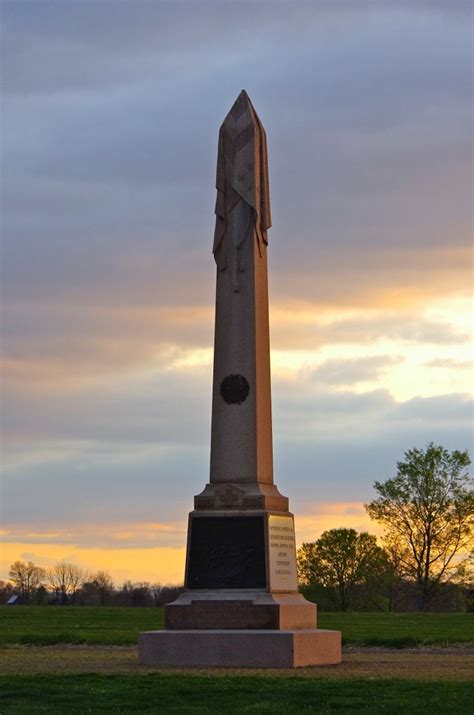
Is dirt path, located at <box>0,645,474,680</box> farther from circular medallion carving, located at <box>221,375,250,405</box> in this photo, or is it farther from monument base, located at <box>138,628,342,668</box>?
circular medallion carving, located at <box>221,375,250,405</box>

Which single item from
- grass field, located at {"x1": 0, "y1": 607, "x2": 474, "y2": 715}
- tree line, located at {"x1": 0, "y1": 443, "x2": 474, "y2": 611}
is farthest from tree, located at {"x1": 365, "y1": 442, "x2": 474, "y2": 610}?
grass field, located at {"x1": 0, "y1": 607, "x2": 474, "y2": 715}

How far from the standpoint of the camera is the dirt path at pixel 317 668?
21062 millimetres

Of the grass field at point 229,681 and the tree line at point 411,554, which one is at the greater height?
the tree line at point 411,554

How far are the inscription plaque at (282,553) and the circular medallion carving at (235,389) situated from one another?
8.05ft

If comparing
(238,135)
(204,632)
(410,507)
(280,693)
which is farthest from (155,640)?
(410,507)

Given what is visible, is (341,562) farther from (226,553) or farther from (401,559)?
(226,553)

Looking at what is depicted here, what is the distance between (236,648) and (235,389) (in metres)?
5.24

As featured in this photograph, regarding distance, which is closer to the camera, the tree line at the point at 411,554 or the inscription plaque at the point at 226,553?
the inscription plaque at the point at 226,553

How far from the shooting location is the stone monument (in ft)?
75.2

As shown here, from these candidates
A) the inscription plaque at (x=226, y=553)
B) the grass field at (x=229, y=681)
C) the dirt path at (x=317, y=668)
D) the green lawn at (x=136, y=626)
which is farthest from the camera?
the green lawn at (x=136, y=626)

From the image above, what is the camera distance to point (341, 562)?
72.6 metres

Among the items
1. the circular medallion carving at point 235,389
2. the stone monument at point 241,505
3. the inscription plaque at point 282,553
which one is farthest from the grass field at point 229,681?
the circular medallion carving at point 235,389

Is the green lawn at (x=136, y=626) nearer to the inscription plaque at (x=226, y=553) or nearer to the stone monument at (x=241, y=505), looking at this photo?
the inscription plaque at (x=226, y=553)

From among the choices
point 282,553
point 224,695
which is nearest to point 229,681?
point 224,695
